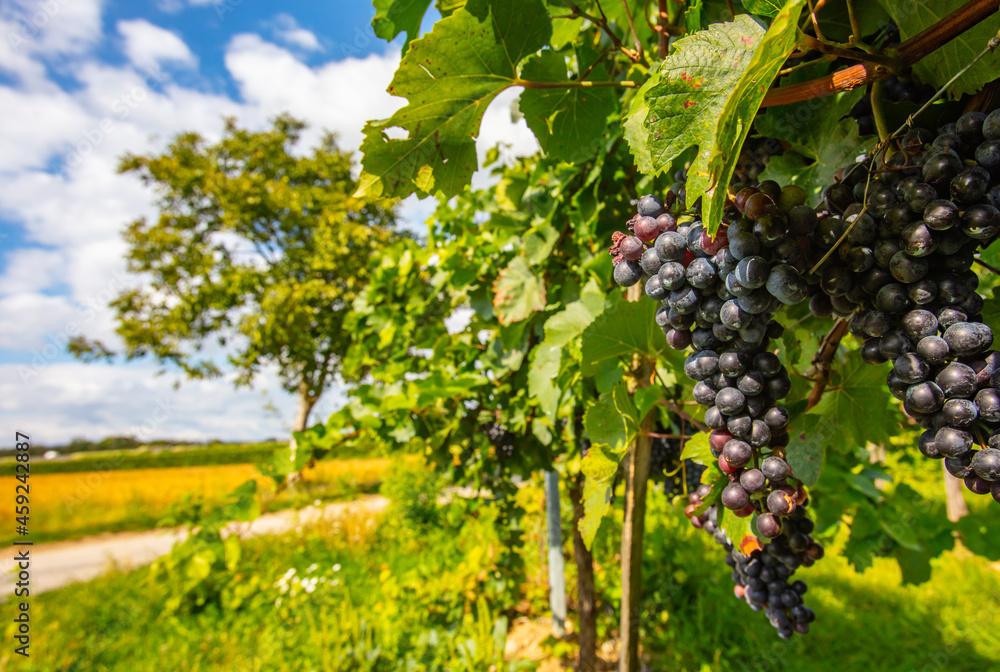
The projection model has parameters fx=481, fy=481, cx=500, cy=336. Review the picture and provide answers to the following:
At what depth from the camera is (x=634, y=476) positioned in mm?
1076

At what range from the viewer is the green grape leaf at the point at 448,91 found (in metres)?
0.68

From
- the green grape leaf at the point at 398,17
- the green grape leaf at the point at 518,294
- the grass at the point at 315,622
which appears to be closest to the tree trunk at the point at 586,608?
the grass at the point at 315,622

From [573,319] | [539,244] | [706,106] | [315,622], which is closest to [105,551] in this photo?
[315,622]

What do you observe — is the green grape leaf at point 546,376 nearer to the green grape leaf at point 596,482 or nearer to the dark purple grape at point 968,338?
the green grape leaf at point 596,482

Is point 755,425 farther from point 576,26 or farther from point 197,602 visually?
point 197,602

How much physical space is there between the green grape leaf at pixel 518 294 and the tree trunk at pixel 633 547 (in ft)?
2.34

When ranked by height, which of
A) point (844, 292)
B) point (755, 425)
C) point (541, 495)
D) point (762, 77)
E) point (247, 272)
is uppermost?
point (247, 272)

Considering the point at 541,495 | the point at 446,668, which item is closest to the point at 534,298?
the point at 446,668

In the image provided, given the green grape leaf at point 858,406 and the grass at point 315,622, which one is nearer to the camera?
the green grape leaf at point 858,406

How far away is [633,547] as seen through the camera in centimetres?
111

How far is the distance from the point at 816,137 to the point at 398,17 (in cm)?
65

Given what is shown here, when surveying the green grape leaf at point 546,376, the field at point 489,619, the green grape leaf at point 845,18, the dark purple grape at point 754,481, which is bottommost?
the field at point 489,619

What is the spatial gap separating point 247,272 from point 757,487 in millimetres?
13682

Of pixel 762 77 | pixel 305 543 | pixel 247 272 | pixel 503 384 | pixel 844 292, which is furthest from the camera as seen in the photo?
pixel 247 272
